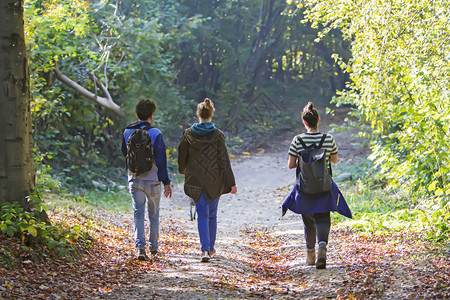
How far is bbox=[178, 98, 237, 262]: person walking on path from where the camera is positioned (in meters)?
6.15

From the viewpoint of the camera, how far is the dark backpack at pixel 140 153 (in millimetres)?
6035

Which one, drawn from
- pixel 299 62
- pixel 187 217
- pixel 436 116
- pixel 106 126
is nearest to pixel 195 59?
pixel 299 62

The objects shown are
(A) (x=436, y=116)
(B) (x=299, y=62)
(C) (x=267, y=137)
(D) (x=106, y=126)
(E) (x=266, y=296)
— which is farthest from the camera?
(B) (x=299, y=62)

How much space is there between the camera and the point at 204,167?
618cm

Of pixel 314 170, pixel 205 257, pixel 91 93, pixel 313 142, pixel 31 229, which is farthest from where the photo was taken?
pixel 91 93

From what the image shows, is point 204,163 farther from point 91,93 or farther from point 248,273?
point 91,93

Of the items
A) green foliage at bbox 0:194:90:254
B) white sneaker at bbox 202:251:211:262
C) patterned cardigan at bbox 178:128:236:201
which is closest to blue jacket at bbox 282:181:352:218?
patterned cardigan at bbox 178:128:236:201

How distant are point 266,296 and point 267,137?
22622mm

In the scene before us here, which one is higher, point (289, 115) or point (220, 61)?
point (220, 61)

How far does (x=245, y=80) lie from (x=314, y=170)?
23445mm

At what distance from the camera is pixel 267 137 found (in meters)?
27.3

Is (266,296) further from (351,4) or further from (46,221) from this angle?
(351,4)

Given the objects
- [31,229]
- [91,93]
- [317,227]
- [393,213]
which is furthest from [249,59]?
[31,229]

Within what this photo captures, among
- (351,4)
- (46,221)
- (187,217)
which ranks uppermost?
(351,4)
